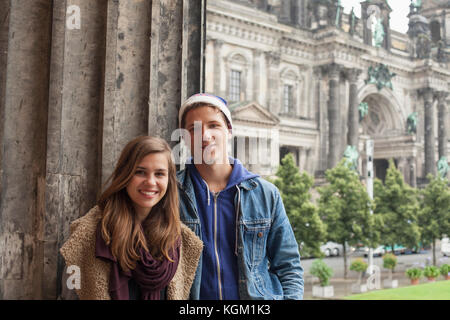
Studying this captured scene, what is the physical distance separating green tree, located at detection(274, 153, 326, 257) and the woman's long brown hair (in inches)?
873

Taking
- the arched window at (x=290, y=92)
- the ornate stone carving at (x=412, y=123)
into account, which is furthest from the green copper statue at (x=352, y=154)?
the ornate stone carving at (x=412, y=123)

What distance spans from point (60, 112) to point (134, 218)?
90 cm

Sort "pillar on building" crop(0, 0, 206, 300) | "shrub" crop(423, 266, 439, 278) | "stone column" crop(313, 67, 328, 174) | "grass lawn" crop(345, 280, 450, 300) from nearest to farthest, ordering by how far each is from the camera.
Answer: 1. "pillar on building" crop(0, 0, 206, 300)
2. "grass lawn" crop(345, 280, 450, 300)
3. "shrub" crop(423, 266, 439, 278)
4. "stone column" crop(313, 67, 328, 174)

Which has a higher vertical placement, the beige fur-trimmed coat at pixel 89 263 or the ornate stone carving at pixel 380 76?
the ornate stone carving at pixel 380 76

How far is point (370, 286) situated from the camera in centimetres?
2244

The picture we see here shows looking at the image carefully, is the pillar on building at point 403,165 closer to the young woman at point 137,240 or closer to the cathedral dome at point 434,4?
the cathedral dome at point 434,4

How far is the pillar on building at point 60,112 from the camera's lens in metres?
2.95

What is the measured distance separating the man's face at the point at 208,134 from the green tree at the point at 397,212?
1032 inches

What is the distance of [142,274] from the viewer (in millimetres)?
2289

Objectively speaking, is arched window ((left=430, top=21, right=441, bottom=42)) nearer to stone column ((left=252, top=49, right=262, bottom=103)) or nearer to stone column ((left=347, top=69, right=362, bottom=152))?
stone column ((left=347, top=69, right=362, bottom=152))

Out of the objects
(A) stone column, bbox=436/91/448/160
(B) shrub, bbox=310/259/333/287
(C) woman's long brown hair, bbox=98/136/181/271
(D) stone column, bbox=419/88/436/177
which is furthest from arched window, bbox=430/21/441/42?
(C) woman's long brown hair, bbox=98/136/181/271

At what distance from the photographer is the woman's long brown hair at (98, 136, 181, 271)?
228cm

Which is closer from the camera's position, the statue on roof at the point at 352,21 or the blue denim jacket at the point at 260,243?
the blue denim jacket at the point at 260,243

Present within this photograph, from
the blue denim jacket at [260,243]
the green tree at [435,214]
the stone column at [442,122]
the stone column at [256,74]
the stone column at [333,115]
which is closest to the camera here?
the blue denim jacket at [260,243]
